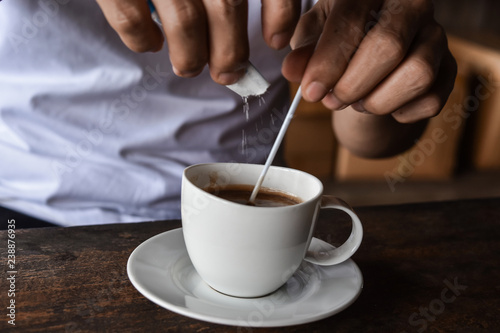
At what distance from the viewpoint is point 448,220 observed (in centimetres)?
81

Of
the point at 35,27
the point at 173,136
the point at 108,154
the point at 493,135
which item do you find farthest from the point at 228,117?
the point at 493,135

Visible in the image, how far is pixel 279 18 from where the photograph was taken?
52 cm

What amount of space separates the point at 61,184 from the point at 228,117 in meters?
0.33

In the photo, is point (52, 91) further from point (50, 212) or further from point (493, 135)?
point (493, 135)

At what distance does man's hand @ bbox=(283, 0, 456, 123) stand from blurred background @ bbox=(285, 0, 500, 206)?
1.82m

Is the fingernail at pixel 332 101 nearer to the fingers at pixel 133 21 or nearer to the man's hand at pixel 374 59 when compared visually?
the man's hand at pixel 374 59

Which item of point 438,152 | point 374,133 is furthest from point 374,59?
point 438,152

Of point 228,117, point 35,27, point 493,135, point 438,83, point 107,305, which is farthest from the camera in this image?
point 493,135

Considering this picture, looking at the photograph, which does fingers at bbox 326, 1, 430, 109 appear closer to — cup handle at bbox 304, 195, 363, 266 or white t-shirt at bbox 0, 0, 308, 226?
cup handle at bbox 304, 195, 363, 266

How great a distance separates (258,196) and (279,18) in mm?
239

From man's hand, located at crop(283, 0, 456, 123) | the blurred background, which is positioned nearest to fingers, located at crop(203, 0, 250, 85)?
man's hand, located at crop(283, 0, 456, 123)

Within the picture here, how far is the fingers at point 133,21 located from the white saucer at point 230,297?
24 centimetres

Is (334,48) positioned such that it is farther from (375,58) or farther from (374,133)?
(374,133)

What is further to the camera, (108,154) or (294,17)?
(108,154)
